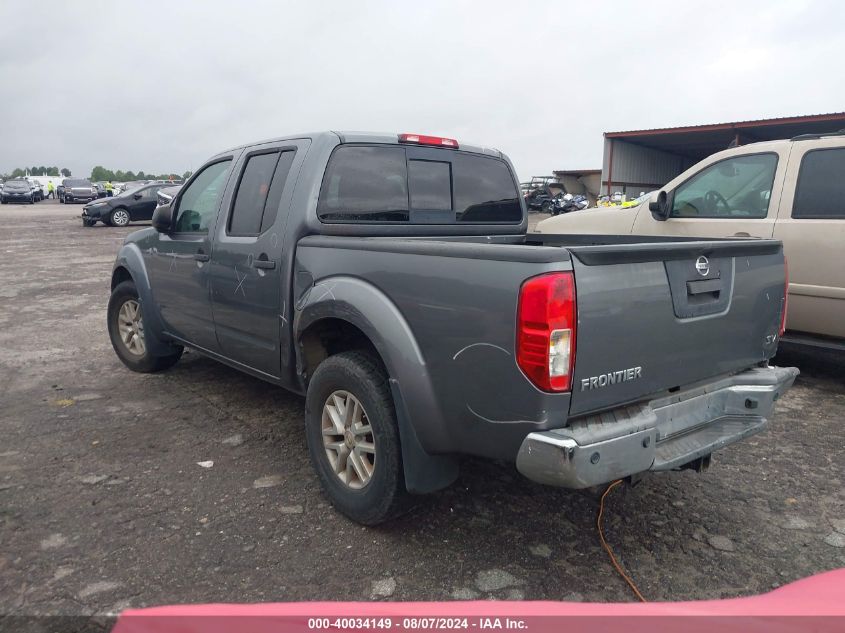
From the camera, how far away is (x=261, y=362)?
3852 mm

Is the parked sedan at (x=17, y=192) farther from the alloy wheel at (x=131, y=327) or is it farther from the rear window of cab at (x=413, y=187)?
the rear window of cab at (x=413, y=187)

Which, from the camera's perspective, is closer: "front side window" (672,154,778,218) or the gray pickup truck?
the gray pickup truck

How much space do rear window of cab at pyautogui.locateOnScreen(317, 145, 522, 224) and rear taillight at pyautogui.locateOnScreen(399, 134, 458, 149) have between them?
5 cm

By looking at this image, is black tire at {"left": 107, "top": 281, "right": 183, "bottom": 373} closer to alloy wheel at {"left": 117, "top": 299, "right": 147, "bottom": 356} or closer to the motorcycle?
alloy wheel at {"left": 117, "top": 299, "right": 147, "bottom": 356}

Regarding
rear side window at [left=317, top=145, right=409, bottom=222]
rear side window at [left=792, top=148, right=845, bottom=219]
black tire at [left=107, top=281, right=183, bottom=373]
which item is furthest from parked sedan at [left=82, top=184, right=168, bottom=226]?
rear side window at [left=792, top=148, right=845, bottom=219]

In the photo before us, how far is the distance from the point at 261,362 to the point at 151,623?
91.4 inches

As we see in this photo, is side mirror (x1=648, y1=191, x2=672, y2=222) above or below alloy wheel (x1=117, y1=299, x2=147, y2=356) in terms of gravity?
above

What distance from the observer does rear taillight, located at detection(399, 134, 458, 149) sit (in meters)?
→ 3.90

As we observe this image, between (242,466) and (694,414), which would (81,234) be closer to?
(242,466)

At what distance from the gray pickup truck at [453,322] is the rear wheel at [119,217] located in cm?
2118

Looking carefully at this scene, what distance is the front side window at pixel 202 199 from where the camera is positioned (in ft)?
14.3

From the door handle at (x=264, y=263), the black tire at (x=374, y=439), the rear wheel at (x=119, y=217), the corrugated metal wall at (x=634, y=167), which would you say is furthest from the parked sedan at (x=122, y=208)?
the black tire at (x=374, y=439)

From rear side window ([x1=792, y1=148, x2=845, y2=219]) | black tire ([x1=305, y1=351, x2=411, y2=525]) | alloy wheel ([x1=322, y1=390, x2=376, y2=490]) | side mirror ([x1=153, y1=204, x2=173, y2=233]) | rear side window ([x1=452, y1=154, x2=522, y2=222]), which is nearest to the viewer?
black tire ([x1=305, y1=351, x2=411, y2=525])

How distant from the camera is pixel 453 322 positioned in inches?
100
